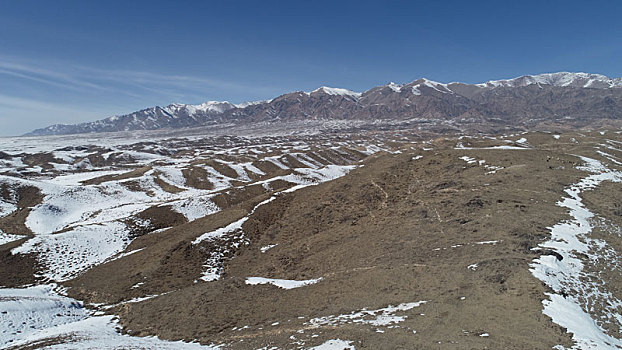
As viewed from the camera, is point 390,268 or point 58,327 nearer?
point 58,327

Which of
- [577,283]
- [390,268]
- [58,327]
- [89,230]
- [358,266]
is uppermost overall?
[577,283]

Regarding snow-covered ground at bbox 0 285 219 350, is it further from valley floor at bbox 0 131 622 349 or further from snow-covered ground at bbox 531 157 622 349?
snow-covered ground at bbox 531 157 622 349

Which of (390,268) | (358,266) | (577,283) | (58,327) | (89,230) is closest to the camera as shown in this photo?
(577,283)

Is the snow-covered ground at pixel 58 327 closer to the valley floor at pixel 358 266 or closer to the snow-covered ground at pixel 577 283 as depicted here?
the valley floor at pixel 358 266

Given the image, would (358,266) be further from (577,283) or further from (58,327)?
(58,327)

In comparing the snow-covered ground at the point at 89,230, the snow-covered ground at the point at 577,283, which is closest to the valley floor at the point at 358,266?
the snow-covered ground at the point at 577,283

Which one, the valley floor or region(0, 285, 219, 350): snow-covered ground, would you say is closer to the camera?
the valley floor

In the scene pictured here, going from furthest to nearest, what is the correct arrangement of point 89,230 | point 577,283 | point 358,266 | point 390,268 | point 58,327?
1. point 89,230
2. point 358,266
3. point 390,268
4. point 58,327
5. point 577,283

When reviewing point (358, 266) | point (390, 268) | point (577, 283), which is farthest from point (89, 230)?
point (577, 283)

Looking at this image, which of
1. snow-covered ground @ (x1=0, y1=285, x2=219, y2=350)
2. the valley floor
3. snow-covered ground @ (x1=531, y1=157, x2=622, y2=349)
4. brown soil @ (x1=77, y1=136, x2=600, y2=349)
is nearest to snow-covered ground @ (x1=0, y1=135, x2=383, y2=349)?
snow-covered ground @ (x1=0, y1=285, x2=219, y2=350)

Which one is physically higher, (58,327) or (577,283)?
(577,283)

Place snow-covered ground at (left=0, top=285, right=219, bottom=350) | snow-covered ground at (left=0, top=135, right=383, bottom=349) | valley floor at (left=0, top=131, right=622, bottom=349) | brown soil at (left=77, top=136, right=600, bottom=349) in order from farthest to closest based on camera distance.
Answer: snow-covered ground at (left=0, top=135, right=383, bottom=349) → snow-covered ground at (left=0, top=285, right=219, bottom=350) → valley floor at (left=0, top=131, right=622, bottom=349) → brown soil at (left=77, top=136, right=600, bottom=349)

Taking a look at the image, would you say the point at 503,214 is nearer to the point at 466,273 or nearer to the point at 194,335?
the point at 466,273
